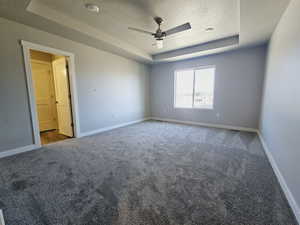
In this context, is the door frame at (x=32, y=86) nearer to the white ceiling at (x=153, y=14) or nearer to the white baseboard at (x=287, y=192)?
the white ceiling at (x=153, y=14)

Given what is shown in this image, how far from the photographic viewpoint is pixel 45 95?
14.9ft

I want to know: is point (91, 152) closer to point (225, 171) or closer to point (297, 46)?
point (225, 171)

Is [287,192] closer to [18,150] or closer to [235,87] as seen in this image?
[235,87]

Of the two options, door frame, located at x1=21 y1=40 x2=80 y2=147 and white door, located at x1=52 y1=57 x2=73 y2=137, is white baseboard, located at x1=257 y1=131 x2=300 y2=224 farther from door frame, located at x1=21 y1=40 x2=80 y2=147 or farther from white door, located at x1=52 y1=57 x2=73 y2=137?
white door, located at x1=52 y1=57 x2=73 y2=137

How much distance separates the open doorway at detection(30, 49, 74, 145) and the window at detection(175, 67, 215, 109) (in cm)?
392

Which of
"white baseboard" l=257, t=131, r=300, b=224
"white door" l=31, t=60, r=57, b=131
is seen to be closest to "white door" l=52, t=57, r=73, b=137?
"white door" l=31, t=60, r=57, b=131

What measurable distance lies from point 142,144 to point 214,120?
2.94 metres

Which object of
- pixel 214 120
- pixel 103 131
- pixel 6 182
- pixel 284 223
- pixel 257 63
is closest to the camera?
pixel 284 223

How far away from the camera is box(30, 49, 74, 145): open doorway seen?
368 centimetres

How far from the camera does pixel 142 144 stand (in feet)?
10.3

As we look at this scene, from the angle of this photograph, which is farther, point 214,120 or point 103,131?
point 214,120

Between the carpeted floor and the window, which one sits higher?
the window

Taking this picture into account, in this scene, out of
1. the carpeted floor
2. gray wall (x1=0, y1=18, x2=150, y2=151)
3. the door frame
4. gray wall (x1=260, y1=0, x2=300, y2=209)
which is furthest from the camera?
the door frame

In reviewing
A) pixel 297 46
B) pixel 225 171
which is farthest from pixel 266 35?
pixel 225 171
